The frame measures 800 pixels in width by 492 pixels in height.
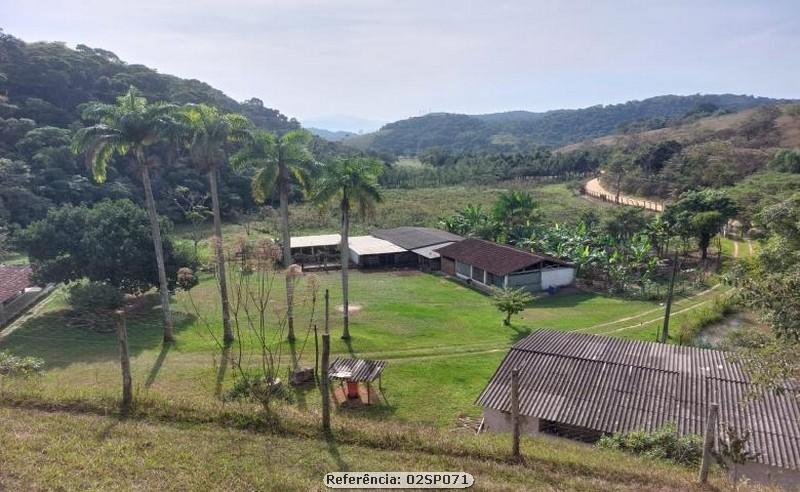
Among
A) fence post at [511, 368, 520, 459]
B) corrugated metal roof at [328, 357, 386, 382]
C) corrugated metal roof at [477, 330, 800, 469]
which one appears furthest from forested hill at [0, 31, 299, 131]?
fence post at [511, 368, 520, 459]

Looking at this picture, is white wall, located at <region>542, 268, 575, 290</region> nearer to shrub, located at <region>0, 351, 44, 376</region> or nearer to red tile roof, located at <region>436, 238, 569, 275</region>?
red tile roof, located at <region>436, 238, 569, 275</region>

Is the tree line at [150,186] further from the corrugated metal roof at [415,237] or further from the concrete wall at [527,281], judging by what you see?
the corrugated metal roof at [415,237]

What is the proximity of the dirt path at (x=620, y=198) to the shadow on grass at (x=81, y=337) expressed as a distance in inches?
2303

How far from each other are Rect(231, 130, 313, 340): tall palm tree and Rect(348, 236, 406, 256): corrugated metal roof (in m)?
19.1

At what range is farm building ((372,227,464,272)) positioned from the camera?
152 ft

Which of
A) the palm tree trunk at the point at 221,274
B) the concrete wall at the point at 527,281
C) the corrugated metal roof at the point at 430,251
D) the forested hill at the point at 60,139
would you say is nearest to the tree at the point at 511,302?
the concrete wall at the point at 527,281

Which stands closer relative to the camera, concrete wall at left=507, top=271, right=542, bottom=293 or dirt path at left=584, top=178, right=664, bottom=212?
concrete wall at left=507, top=271, right=542, bottom=293

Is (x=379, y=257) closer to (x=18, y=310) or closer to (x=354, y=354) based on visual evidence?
(x=354, y=354)

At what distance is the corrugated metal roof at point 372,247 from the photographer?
46594 millimetres

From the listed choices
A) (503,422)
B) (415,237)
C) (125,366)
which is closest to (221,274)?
(125,366)

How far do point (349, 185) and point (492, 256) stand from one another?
17.6 meters

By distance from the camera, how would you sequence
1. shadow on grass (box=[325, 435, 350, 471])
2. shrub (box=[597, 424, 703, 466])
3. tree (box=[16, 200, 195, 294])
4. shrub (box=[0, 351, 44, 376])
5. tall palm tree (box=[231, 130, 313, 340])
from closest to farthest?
shadow on grass (box=[325, 435, 350, 471]) → shrub (box=[597, 424, 703, 466]) → shrub (box=[0, 351, 44, 376]) → tall palm tree (box=[231, 130, 313, 340]) → tree (box=[16, 200, 195, 294])

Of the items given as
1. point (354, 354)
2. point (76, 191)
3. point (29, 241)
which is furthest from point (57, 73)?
point (354, 354)

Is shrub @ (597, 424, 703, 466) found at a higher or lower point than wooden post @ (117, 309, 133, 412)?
lower
